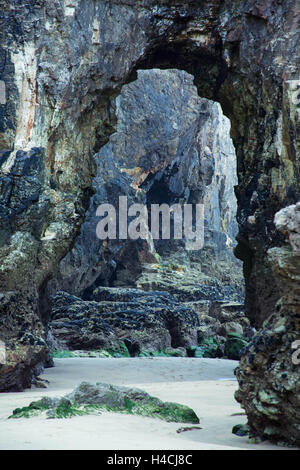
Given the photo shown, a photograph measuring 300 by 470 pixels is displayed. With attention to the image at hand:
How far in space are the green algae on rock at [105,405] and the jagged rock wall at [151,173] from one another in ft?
63.4

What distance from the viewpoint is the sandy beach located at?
12.8 feet

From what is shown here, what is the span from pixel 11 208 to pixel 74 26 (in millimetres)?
4084

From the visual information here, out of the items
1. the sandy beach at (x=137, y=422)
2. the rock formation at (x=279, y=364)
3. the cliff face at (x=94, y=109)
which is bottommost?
the sandy beach at (x=137, y=422)

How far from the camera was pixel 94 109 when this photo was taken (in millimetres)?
11859

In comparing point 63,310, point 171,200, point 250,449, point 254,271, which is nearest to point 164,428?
point 250,449

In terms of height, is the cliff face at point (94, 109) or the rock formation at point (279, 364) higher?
the cliff face at point (94, 109)

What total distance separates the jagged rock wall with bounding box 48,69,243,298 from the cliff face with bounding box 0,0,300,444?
1426 centimetres

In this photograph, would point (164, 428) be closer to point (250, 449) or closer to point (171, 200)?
point (250, 449)

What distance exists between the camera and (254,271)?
11.3 metres

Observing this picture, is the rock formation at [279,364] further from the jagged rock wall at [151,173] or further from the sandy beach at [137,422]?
the jagged rock wall at [151,173]

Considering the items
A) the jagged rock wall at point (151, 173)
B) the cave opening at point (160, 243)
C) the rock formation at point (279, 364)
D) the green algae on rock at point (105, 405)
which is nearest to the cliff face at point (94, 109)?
the green algae on rock at point (105, 405)

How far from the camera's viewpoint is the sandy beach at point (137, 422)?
391 cm

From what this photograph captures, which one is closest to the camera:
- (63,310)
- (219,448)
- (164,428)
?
(219,448)

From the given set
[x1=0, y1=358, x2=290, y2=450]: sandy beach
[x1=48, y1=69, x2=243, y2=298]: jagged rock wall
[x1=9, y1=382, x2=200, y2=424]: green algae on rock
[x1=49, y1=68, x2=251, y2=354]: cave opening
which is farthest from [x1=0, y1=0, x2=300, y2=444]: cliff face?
[x1=48, y1=69, x2=243, y2=298]: jagged rock wall
